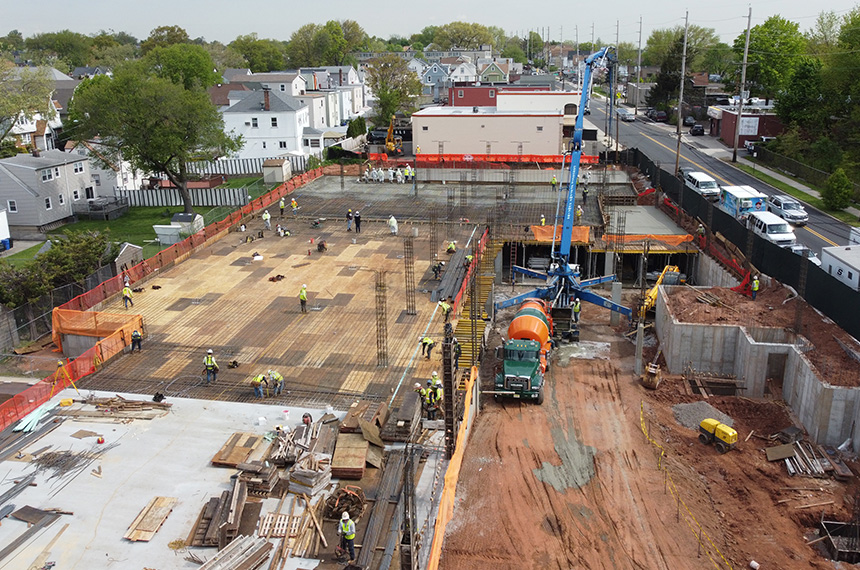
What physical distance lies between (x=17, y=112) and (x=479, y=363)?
53.5 meters

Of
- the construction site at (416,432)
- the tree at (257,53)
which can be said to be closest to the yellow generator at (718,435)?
the construction site at (416,432)

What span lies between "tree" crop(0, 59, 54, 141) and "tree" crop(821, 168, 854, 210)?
63756mm

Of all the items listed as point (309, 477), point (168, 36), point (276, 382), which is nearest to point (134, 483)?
point (309, 477)

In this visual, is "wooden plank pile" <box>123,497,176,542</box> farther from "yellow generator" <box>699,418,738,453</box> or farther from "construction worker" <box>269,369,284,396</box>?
"yellow generator" <box>699,418,738,453</box>

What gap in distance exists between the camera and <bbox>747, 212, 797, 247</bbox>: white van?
35.5m

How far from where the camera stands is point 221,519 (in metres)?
16.8

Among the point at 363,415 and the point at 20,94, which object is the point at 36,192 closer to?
the point at 20,94

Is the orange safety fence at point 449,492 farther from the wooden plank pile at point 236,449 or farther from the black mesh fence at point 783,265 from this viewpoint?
the black mesh fence at point 783,265

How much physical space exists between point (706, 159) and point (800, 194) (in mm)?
14453

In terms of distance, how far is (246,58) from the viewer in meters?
157

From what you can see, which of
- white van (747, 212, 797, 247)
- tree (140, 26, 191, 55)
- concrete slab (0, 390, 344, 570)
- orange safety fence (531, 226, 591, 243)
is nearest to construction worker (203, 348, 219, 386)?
concrete slab (0, 390, 344, 570)

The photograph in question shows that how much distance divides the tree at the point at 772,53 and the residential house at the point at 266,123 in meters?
51.3

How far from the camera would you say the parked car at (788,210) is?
4109 centimetres

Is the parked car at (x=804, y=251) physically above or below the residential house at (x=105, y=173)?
below
